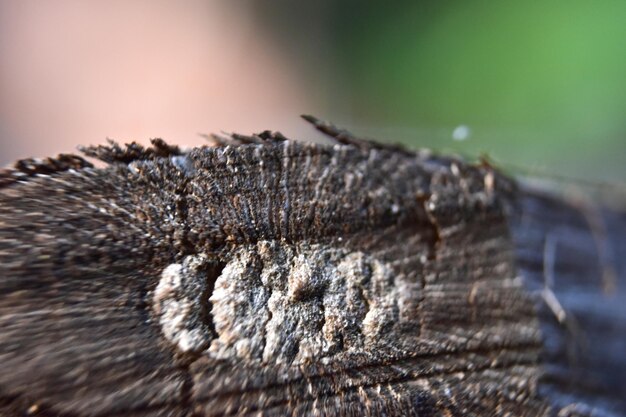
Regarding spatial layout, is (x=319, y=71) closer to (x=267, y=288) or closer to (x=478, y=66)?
(x=478, y=66)

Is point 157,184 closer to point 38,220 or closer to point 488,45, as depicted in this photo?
point 38,220

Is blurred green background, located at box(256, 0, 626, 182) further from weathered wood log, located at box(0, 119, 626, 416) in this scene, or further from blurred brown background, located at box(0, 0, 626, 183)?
weathered wood log, located at box(0, 119, 626, 416)

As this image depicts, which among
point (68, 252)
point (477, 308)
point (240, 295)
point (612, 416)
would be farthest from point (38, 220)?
point (612, 416)

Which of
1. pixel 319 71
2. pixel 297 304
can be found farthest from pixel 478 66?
pixel 297 304

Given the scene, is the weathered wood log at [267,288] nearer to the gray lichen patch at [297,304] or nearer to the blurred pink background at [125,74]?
Result: the gray lichen patch at [297,304]

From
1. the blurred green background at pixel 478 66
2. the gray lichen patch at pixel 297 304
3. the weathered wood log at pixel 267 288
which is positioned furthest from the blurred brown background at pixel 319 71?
the gray lichen patch at pixel 297 304

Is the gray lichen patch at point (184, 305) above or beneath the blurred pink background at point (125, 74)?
beneath

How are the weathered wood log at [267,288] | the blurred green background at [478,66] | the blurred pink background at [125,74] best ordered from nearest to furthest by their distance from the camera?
the weathered wood log at [267,288] < the blurred pink background at [125,74] < the blurred green background at [478,66]
